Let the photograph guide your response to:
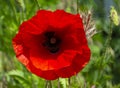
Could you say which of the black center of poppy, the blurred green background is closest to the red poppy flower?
the black center of poppy

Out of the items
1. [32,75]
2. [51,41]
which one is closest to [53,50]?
[51,41]

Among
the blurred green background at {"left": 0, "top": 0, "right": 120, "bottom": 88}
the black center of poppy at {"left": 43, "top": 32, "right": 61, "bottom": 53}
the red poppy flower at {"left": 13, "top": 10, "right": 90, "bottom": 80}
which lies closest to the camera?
the red poppy flower at {"left": 13, "top": 10, "right": 90, "bottom": 80}

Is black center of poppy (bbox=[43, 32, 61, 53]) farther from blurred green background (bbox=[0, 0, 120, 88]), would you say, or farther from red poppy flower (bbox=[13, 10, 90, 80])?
blurred green background (bbox=[0, 0, 120, 88])

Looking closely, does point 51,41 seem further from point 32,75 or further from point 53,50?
point 32,75

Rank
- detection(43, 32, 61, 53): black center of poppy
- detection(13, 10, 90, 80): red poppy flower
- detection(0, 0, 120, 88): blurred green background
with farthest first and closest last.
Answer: detection(0, 0, 120, 88): blurred green background, detection(43, 32, 61, 53): black center of poppy, detection(13, 10, 90, 80): red poppy flower

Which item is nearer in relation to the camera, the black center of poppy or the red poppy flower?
the red poppy flower
